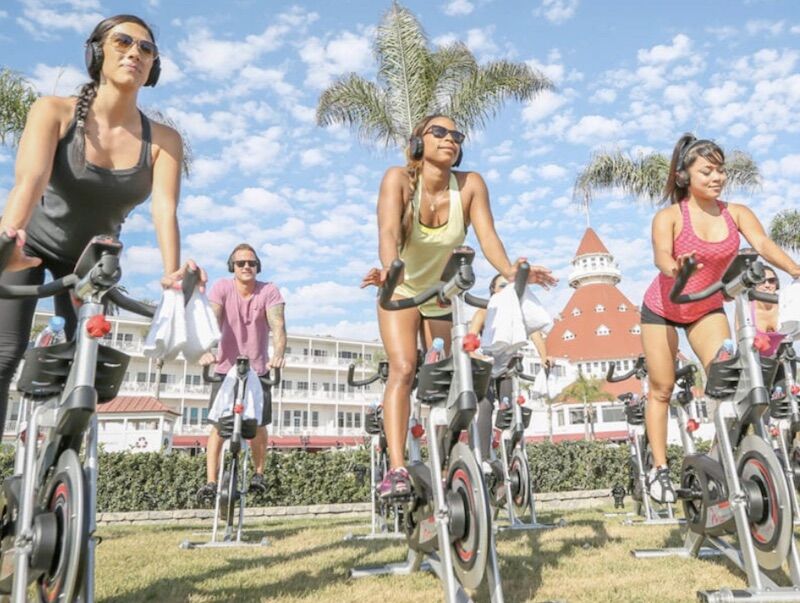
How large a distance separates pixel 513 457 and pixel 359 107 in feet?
39.1

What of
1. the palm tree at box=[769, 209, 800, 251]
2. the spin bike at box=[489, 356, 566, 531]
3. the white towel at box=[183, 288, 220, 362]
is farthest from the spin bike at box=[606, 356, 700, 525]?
the palm tree at box=[769, 209, 800, 251]

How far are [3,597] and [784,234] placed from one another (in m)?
23.9

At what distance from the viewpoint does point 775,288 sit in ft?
21.7

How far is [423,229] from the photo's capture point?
3.97 m

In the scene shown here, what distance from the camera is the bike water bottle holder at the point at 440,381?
3.21 meters

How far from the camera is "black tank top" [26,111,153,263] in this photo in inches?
113

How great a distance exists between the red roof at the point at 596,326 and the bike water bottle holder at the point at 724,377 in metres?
66.6

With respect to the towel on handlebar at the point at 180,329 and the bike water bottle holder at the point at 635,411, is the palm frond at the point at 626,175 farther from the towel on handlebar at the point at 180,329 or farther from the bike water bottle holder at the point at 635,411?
the towel on handlebar at the point at 180,329

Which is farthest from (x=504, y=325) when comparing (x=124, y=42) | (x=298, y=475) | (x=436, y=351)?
(x=298, y=475)

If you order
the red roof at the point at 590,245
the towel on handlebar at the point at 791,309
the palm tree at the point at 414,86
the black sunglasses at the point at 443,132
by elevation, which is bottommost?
the towel on handlebar at the point at 791,309

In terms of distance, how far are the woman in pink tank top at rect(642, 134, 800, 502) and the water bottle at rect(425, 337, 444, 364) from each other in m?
1.41

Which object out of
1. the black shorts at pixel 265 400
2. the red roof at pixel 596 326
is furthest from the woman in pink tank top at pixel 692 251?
the red roof at pixel 596 326

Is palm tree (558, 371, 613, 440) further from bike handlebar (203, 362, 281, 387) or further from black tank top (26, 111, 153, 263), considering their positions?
black tank top (26, 111, 153, 263)

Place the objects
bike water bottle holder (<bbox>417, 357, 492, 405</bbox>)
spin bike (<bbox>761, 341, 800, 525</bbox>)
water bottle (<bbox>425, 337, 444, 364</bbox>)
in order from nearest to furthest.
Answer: bike water bottle holder (<bbox>417, 357, 492, 405</bbox>) → water bottle (<bbox>425, 337, 444, 364</bbox>) → spin bike (<bbox>761, 341, 800, 525</bbox>)
